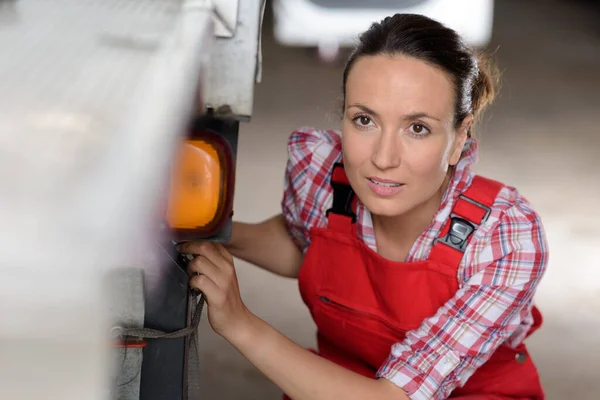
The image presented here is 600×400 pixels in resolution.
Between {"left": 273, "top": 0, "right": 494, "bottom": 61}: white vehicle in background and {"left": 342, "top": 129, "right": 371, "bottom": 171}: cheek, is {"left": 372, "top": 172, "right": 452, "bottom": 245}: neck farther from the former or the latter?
{"left": 273, "top": 0, "right": 494, "bottom": 61}: white vehicle in background

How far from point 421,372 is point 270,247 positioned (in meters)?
0.42

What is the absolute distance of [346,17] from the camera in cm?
369

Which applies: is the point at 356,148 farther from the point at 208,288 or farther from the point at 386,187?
the point at 208,288

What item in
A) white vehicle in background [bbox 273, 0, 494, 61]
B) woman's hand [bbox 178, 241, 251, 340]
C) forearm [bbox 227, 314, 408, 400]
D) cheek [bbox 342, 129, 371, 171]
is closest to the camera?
woman's hand [bbox 178, 241, 251, 340]

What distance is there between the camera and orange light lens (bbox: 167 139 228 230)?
708 millimetres

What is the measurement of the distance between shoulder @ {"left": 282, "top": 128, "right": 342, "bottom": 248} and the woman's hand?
1.29 feet

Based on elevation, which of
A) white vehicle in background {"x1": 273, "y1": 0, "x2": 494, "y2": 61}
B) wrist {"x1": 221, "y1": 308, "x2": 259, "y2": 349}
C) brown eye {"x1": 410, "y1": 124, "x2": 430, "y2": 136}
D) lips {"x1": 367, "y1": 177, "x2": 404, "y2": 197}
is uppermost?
white vehicle in background {"x1": 273, "y1": 0, "x2": 494, "y2": 61}

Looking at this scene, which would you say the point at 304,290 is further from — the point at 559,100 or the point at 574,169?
the point at 559,100

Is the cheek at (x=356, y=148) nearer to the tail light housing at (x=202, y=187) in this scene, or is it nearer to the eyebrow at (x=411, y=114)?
the eyebrow at (x=411, y=114)

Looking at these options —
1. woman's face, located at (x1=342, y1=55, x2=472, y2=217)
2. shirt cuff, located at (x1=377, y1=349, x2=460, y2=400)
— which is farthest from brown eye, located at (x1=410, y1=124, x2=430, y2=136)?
shirt cuff, located at (x1=377, y1=349, x2=460, y2=400)

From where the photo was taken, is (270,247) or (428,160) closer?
(428,160)

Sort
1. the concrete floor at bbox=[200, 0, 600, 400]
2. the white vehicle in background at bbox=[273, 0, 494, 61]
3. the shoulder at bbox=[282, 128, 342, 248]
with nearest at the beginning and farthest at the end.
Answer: the shoulder at bbox=[282, 128, 342, 248] → the concrete floor at bbox=[200, 0, 600, 400] → the white vehicle in background at bbox=[273, 0, 494, 61]

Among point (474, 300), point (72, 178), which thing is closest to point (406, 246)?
point (474, 300)

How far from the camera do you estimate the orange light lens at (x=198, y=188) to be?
0.71 meters
